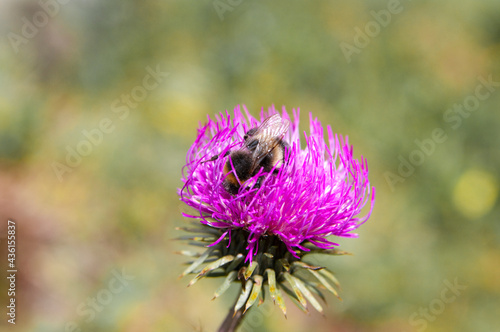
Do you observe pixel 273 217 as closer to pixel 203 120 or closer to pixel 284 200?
pixel 284 200

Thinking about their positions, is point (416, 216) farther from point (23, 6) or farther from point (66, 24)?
point (23, 6)

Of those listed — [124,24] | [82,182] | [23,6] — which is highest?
[124,24]

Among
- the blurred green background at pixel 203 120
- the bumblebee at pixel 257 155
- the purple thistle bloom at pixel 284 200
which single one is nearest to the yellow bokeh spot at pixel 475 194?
the blurred green background at pixel 203 120

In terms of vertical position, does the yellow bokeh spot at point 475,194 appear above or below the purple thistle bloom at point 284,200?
above

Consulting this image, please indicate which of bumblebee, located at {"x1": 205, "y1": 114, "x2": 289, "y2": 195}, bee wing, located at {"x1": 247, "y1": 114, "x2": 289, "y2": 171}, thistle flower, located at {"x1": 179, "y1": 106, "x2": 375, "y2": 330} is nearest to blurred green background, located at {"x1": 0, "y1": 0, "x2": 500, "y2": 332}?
thistle flower, located at {"x1": 179, "y1": 106, "x2": 375, "y2": 330}


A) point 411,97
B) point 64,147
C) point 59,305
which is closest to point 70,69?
point 64,147

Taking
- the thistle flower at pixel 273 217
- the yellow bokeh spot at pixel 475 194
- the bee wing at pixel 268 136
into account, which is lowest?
the thistle flower at pixel 273 217

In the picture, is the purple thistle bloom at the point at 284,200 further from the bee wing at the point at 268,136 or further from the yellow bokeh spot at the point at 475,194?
the yellow bokeh spot at the point at 475,194
